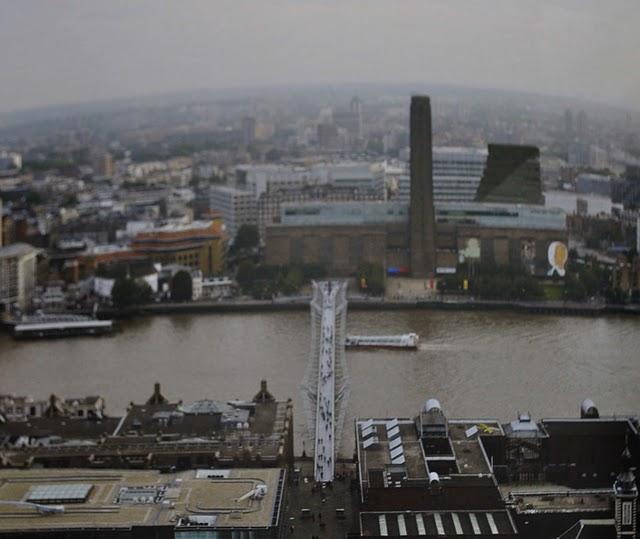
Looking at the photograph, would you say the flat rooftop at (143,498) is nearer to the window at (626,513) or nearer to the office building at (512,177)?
the window at (626,513)

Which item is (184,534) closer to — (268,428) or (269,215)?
(268,428)

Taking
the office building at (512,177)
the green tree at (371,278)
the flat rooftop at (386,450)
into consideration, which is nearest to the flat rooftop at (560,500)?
Answer: the flat rooftop at (386,450)

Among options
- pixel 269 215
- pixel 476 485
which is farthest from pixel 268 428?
pixel 269 215

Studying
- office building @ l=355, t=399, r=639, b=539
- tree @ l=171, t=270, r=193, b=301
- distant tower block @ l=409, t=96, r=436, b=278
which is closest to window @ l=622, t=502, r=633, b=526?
office building @ l=355, t=399, r=639, b=539

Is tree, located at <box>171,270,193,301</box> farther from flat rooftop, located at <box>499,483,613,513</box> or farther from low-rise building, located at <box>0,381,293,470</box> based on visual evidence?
flat rooftop, located at <box>499,483,613,513</box>

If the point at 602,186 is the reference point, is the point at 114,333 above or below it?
below
